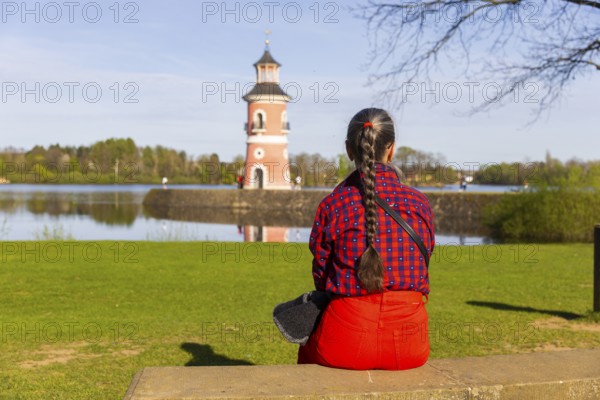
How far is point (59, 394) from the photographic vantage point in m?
5.25

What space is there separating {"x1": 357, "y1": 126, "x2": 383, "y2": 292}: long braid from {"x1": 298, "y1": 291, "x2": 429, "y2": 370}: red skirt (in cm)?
Result: 11

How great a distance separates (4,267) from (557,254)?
11.9 meters

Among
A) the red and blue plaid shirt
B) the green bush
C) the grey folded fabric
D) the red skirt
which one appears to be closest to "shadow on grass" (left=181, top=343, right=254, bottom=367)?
the grey folded fabric

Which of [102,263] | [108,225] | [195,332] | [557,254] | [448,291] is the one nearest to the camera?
[195,332]

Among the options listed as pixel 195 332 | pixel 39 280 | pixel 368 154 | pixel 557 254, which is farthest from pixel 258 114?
pixel 368 154

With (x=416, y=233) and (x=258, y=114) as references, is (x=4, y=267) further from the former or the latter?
(x=258, y=114)

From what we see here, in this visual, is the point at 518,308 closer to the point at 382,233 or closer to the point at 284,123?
the point at 382,233

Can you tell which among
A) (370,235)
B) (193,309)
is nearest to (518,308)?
(193,309)

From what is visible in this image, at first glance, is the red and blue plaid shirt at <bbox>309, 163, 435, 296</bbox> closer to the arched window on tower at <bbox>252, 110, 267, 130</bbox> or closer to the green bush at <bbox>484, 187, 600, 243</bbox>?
the green bush at <bbox>484, 187, 600, 243</bbox>

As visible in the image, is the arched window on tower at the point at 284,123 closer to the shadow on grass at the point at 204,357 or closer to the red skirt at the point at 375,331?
the shadow on grass at the point at 204,357

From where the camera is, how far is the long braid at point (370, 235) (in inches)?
120

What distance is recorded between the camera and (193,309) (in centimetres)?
895

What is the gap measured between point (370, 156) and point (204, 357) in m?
3.91

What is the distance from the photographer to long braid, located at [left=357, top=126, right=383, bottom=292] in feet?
10.0
